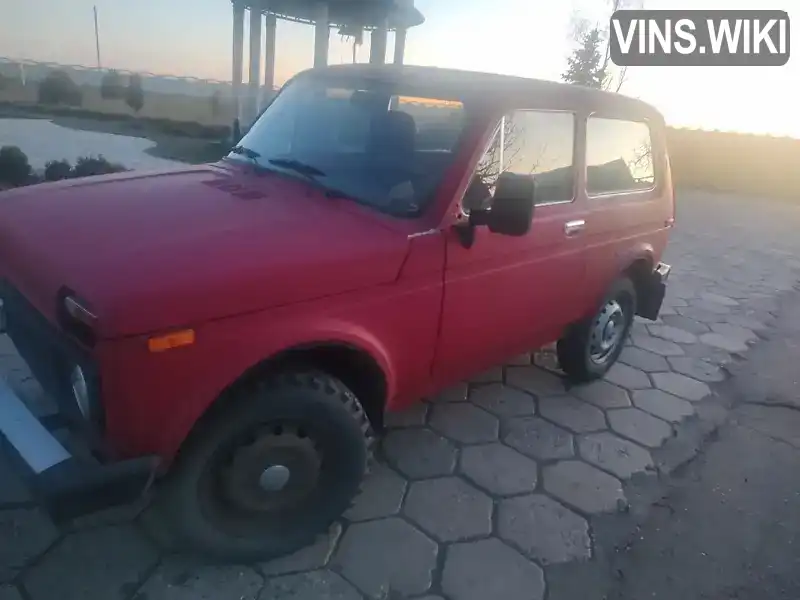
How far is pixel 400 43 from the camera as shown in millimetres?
12938

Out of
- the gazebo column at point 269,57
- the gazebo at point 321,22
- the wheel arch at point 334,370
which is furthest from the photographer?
the gazebo column at point 269,57

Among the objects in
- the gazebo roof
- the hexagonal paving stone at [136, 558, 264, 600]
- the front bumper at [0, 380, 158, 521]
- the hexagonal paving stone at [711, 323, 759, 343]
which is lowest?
the hexagonal paving stone at [136, 558, 264, 600]

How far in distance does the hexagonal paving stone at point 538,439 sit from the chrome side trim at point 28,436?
95.9 inches

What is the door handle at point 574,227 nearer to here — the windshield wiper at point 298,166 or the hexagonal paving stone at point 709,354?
the windshield wiper at point 298,166

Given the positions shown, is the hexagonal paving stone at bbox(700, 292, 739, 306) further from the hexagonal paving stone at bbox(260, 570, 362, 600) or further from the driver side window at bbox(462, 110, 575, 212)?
the hexagonal paving stone at bbox(260, 570, 362, 600)

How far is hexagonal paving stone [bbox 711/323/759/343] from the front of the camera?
5.84 meters

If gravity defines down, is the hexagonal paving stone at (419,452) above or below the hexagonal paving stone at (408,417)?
below

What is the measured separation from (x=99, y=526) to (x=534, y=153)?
279 cm

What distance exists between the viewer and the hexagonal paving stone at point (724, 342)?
18.1 feet

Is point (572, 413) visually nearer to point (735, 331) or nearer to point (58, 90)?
point (735, 331)

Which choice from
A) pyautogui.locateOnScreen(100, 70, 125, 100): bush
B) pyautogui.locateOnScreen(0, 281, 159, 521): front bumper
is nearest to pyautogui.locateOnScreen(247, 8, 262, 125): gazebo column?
pyautogui.locateOnScreen(100, 70, 125, 100): bush

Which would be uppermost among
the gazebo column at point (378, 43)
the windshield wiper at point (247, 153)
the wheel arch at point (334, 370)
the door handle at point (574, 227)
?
the gazebo column at point (378, 43)

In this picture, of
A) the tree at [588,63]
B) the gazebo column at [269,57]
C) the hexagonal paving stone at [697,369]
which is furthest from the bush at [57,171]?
the tree at [588,63]

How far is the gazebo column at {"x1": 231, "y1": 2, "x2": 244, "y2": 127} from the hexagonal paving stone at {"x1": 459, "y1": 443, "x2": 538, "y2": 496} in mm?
11647
